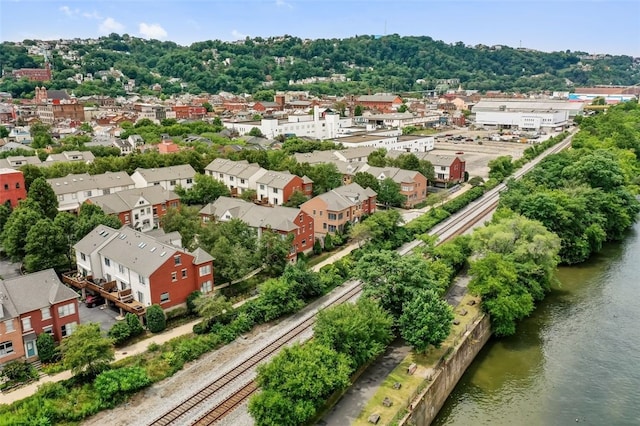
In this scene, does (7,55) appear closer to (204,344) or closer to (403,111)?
(403,111)

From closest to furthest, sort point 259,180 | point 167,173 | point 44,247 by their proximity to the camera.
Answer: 1. point 44,247
2. point 259,180
3. point 167,173

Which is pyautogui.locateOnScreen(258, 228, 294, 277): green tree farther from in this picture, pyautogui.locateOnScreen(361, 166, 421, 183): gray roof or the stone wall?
pyautogui.locateOnScreen(361, 166, 421, 183): gray roof

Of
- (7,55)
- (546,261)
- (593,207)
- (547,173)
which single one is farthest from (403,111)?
(7,55)

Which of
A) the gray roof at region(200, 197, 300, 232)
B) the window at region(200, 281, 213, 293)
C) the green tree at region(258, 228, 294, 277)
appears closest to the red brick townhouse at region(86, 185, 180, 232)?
the gray roof at region(200, 197, 300, 232)

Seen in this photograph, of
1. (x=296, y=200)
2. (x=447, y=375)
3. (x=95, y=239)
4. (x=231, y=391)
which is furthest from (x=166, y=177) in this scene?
(x=447, y=375)

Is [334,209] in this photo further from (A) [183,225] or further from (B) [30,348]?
(B) [30,348]
